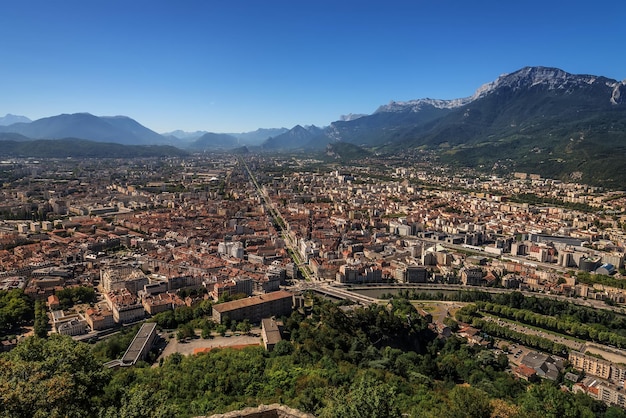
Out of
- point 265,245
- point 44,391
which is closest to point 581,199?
point 265,245

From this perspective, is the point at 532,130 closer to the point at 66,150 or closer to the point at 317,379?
the point at 317,379

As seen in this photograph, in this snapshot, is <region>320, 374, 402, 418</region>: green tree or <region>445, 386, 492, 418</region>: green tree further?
<region>445, 386, 492, 418</region>: green tree

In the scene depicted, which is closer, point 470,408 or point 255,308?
point 470,408

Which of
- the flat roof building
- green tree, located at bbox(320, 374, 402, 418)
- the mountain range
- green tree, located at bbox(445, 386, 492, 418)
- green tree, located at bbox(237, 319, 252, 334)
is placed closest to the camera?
green tree, located at bbox(320, 374, 402, 418)

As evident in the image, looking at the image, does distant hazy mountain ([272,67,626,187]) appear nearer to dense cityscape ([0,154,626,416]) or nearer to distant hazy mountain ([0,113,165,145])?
dense cityscape ([0,154,626,416])

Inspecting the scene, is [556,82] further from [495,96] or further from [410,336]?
[410,336]

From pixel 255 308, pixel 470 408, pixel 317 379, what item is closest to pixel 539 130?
pixel 255 308

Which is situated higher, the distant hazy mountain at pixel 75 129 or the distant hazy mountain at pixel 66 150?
the distant hazy mountain at pixel 75 129

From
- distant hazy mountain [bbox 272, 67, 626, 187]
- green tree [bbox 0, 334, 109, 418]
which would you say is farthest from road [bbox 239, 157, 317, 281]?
distant hazy mountain [bbox 272, 67, 626, 187]

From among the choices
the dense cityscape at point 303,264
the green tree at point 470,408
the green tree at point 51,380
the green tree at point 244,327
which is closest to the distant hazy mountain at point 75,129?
the dense cityscape at point 303,264

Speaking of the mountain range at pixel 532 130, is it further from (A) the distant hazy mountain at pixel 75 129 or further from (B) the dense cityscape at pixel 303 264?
(B) the dense cityscape at pixel 303 264
